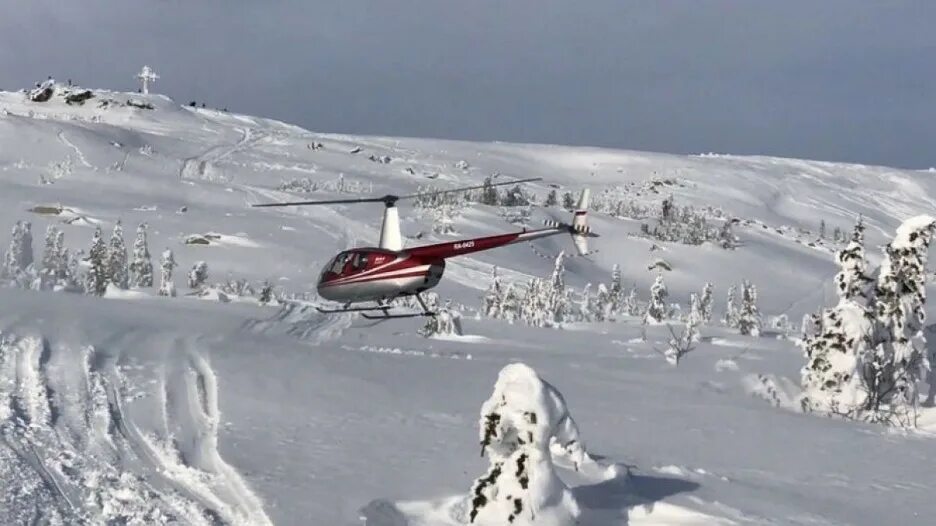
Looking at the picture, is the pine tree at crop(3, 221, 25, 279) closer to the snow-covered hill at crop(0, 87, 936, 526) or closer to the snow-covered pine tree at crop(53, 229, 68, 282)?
the snow-covered pine tree at crop(53, 229, 68, 282)

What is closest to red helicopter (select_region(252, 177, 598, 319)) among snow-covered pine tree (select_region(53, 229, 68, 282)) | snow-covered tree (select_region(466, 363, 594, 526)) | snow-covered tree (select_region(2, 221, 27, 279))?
snow-covered tree (select_region(466, 363, 594, 526))

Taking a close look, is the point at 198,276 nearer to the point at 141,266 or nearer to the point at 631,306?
the point at 141,266

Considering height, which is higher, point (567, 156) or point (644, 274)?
point (567, 156)

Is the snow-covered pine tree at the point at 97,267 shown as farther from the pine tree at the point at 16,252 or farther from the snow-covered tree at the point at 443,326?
the snow-covered tree at the point at 443,326

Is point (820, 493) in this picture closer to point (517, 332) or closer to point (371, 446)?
point (371, 446)

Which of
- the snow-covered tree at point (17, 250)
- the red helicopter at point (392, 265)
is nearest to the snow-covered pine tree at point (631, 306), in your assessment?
the snow-covered tree at point (17, 250)

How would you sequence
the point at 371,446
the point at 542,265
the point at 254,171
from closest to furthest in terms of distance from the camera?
1. the point at 371,446
2. the point at 542,265
3. the point at 254,171

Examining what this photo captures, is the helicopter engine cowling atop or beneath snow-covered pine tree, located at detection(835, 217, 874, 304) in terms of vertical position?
beneath

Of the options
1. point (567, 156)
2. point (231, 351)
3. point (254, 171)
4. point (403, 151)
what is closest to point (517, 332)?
point (231, 351)
